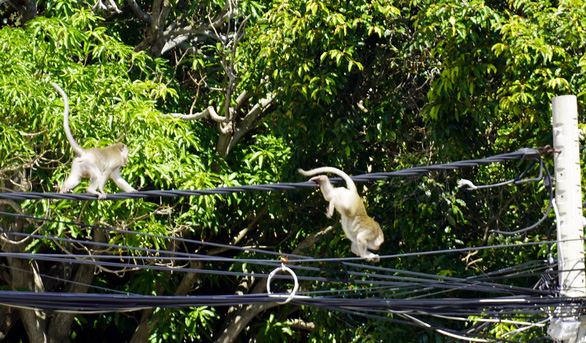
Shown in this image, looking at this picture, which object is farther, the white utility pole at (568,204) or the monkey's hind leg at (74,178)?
the monkey's hind leg at (74,178)

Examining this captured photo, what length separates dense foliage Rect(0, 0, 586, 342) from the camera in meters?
7.28

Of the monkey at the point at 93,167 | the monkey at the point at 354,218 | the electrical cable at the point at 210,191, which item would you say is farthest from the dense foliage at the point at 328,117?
the electrical cable at the point at 210,191

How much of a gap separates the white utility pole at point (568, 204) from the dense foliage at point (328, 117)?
6.80 ft

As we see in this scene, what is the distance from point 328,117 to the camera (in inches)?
337

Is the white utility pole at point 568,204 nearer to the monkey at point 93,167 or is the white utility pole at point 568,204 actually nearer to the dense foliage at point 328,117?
the dense foliage at point 328,117

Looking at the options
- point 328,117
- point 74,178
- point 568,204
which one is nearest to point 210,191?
point 74,178

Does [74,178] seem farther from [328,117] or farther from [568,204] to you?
[328,117]

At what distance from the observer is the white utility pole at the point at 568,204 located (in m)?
4.79

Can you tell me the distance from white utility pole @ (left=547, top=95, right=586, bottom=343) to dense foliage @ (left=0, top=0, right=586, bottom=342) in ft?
6.80

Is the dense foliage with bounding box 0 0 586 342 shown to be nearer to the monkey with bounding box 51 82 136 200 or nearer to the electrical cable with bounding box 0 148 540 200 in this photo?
the monkey with bounding box 51 82 136 200

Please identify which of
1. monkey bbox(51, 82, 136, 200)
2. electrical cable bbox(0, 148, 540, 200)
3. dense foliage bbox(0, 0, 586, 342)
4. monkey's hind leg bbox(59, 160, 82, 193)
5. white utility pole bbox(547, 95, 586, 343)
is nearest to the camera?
electrical cable bbox(0, 148, 540, 200)

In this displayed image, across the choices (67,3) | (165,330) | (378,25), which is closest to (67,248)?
(165,330)

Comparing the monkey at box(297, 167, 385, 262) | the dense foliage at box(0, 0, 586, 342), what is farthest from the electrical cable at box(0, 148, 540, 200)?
the dense foliage at box(0, 0, 586, 342)

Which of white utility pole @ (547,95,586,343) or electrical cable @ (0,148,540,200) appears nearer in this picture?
electrical cable @ (0,148,540,200)
